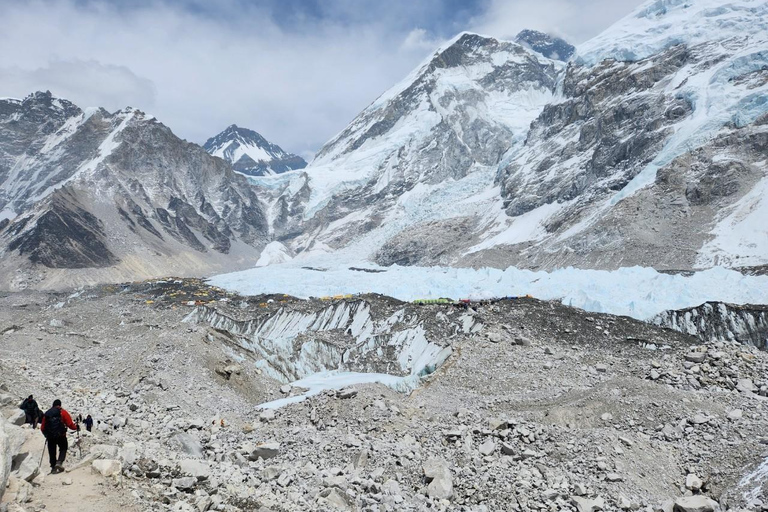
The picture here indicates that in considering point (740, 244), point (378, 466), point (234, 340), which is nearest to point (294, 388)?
point (234, 340)

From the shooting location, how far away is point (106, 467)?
32.1ft

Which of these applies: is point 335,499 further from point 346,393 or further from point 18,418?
point 18,418

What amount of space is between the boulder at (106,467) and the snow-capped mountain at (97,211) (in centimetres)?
13175

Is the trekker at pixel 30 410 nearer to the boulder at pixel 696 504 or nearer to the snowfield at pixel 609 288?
the boulder at pixel 696 504

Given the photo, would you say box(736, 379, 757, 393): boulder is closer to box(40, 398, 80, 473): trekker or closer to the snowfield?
the snowfield

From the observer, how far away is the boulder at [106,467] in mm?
9700

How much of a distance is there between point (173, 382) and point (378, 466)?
13.1 meters

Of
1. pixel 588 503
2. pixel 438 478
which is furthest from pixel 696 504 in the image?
pixel 438 478

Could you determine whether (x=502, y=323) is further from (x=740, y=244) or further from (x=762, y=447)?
(x=740, y=244)

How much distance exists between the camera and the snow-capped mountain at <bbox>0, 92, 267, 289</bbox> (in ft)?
421

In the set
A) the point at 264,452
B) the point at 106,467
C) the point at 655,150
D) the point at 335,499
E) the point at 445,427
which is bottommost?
the point at 445,427

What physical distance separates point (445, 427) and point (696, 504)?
7.48 meters

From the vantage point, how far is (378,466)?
46.2ft

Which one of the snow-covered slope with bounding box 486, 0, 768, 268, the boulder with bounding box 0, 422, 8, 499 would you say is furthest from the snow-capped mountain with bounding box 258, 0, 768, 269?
the boulder with bounding box 0, 422, 8, 499
